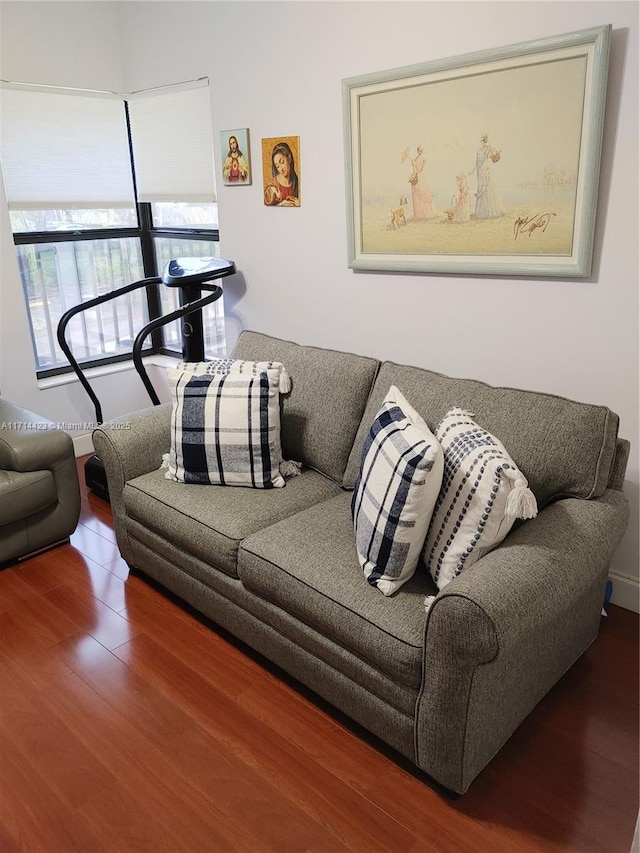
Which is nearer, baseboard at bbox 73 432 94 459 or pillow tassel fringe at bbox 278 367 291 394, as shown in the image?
pillow tassel fringe at bbox 278 367 291 394

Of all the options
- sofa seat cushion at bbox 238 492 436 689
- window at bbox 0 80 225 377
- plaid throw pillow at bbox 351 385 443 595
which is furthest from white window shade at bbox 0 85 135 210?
plaid throw pillow at bbox 351 385 443 595

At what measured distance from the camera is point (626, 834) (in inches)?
60.4

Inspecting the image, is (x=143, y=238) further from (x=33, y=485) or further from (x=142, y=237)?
(x=33, y=485)

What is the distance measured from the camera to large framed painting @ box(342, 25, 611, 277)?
1.99 m

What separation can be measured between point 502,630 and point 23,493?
1.98 m

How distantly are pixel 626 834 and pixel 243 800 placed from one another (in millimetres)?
938

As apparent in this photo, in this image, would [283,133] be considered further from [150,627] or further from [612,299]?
[150,627]

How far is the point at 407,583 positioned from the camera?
179cm

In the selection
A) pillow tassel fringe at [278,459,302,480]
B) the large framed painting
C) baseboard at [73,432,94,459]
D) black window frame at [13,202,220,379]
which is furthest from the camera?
baseboard at [73,432,94,459]

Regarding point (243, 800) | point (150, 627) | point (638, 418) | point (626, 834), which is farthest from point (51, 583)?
point (638, 418)

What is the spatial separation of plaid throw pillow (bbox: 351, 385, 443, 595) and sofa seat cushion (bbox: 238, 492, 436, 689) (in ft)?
0.18

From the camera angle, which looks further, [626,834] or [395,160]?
[395,160]

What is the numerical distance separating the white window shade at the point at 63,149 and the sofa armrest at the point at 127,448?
1.58 meters
